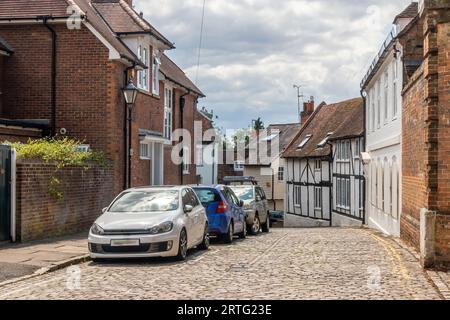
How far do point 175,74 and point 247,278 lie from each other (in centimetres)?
2546

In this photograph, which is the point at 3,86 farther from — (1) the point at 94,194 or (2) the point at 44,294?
(2) the point at 44,294

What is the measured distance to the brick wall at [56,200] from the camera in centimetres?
1468

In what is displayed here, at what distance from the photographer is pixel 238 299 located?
330 inches

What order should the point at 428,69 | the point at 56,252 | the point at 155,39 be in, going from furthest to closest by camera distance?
the point at 155,39, the point at 56,252, the point at 428,69

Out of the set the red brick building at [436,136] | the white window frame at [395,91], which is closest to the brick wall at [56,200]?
the red brick building at [436,136]

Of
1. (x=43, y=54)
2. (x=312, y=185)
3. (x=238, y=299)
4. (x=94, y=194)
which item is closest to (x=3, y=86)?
(x=43, y=54)

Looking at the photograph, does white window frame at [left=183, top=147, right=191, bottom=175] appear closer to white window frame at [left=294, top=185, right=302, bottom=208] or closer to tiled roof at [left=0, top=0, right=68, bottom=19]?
tiled roof at [left=0, top=0, right=68, bottom=19]

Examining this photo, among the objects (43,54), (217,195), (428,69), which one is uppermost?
(43,54)

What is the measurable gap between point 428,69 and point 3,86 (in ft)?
52.8

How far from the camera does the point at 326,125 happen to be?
47281 mm

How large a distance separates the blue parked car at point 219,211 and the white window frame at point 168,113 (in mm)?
13855

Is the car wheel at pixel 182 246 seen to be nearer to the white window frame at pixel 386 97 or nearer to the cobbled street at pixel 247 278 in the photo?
the cobbled street at pixel 247 278

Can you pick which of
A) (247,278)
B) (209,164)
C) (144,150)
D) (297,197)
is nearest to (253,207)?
(144,150)
